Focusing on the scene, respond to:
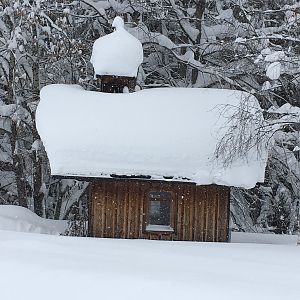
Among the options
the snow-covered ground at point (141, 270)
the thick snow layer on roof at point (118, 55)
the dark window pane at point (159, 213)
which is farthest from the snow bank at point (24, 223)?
the thick snow layer on roof at point (118, 55)

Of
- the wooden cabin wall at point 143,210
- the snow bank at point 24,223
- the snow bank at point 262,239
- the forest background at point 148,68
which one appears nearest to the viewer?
the wooden cabin wall at point 143,210

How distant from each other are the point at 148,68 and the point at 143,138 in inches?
361

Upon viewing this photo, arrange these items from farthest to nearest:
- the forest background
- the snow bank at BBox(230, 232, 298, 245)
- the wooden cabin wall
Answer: the forest background
the snow bank at BBox(230, 232, 298, 245)
the wooden cabin wall

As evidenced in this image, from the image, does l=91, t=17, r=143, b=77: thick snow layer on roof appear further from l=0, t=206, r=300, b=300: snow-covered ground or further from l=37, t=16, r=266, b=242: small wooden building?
l=0, t=206, r=300, b=300: snow-covered ground

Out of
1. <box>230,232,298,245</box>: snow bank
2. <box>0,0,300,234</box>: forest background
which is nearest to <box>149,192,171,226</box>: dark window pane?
<box>230,232,298,245</box>: snow bank

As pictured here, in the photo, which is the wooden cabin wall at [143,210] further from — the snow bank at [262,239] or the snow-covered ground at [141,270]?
the snow bank at [262,239]

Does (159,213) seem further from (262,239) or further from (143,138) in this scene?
(143,138)

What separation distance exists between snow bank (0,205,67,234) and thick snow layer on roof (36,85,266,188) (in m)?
3.03

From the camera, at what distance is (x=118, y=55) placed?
58.1 ft

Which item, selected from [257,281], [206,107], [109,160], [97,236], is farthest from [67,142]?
[257,281]

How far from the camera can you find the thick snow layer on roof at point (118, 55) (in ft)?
58.3

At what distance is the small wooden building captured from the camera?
15141 mm

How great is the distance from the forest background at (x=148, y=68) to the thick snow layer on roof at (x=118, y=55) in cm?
144

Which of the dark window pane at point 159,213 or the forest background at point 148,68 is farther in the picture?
the forest background at point 148,68
